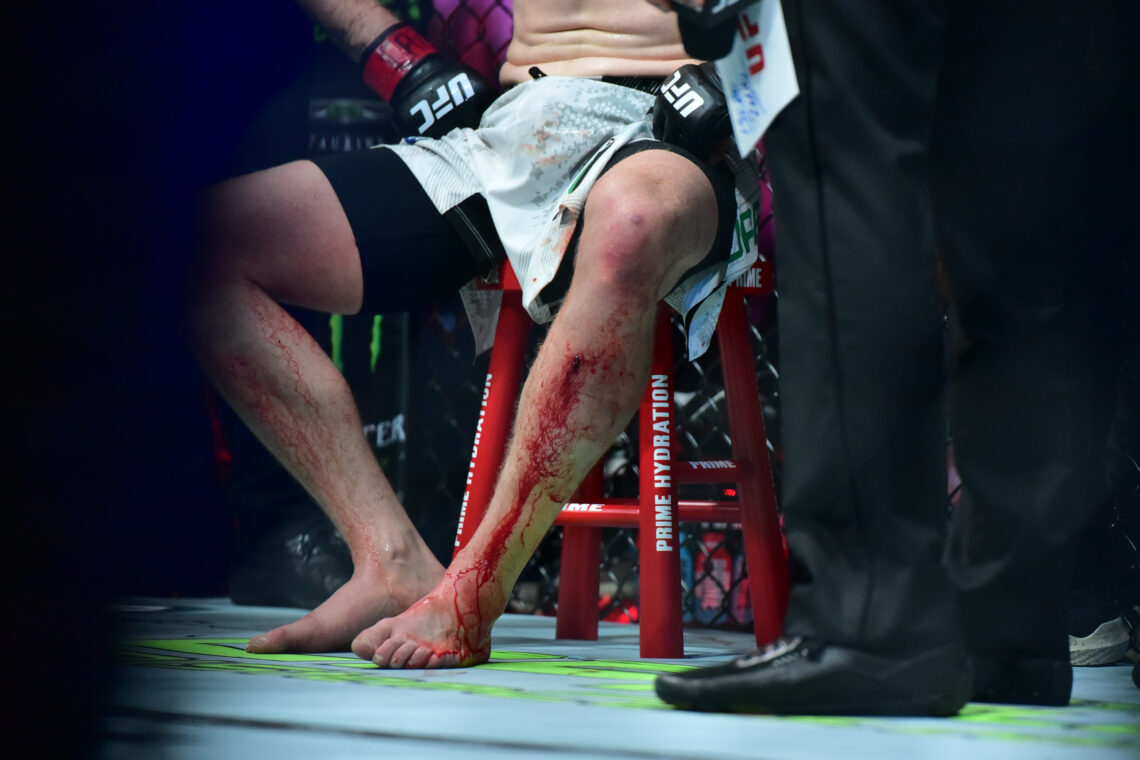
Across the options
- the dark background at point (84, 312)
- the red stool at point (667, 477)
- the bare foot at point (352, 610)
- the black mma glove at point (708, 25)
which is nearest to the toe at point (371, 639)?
the bare foot at point (352, 610)

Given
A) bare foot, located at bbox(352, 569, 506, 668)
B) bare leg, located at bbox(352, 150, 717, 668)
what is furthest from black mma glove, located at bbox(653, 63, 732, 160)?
bare foot, located at bbox(352, 569, 506, 668)

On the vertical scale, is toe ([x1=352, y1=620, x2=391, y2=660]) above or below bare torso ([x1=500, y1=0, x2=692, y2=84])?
below

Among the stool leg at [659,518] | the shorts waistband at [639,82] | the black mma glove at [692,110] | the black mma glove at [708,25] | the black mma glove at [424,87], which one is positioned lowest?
the stool leg at [659,518]

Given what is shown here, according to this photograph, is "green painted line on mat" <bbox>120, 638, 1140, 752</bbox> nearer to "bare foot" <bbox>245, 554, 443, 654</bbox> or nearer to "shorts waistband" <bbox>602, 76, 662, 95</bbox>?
"bare foot" <bbox>245, 554, 443, 654</bbox>

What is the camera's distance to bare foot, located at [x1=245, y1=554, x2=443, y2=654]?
1303 millimetres

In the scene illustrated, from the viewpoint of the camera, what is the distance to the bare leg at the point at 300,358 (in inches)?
54.6

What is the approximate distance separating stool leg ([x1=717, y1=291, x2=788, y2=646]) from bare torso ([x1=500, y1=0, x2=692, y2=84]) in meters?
0.32

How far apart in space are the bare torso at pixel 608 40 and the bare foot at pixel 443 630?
67cm

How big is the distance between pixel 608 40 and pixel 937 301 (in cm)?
74

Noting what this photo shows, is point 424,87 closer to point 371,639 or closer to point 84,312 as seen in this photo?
point 371,639

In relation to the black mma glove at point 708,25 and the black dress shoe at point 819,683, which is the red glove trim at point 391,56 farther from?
the black dress shoe at point 819,683

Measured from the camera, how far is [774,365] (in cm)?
208

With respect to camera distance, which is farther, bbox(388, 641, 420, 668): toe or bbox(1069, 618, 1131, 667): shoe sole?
bbox(1069, 618, 1131, 667): shoe sole

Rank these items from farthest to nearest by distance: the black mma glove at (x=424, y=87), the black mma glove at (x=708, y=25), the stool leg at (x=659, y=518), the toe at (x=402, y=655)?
the black mma glove at (x=424, y=87)
the stool leg at (x=659, y=518)
the toe at (x=402, y=655)
the black mma glove at (x=708, y=25)
